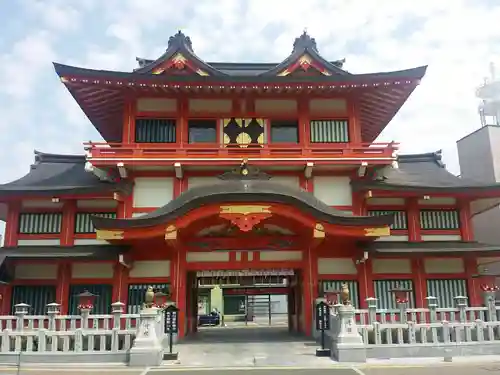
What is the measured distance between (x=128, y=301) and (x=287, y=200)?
25.4ft

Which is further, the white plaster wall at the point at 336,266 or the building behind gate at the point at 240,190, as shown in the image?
the white plaster wall at the point at 336,266

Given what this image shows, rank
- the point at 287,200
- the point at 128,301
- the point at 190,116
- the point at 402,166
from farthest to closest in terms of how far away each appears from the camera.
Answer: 1. the point at 402,166
2. the point at 190,116
3. the point at 128,301
4. the point at 287,200

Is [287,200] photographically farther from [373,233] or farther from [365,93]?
[365,93]

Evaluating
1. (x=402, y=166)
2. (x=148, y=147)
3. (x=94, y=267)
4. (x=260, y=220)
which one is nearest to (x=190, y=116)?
(x=148, y=147)

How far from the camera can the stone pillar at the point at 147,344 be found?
1347 centimetres

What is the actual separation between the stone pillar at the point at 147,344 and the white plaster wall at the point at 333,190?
29.8 feet

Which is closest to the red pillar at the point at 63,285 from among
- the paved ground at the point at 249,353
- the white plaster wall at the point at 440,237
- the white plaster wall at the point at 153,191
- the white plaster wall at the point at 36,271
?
the white plaster wall at the point at 36,271

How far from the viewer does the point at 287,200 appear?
16969 mm

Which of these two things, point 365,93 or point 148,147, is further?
point 365,93

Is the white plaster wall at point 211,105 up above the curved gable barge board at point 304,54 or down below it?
below

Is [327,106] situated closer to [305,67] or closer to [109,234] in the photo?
[305,67]

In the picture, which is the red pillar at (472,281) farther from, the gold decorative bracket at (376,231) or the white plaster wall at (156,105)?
the white plaster wall at (156,105)

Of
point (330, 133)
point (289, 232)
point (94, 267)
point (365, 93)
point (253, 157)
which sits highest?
point (365, 93)

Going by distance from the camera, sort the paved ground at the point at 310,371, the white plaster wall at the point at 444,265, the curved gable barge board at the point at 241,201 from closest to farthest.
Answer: the paved ground at the point at 310,371, the curved gable barge board at the point at 241,201, the white plaster wall at the point at 444,265
